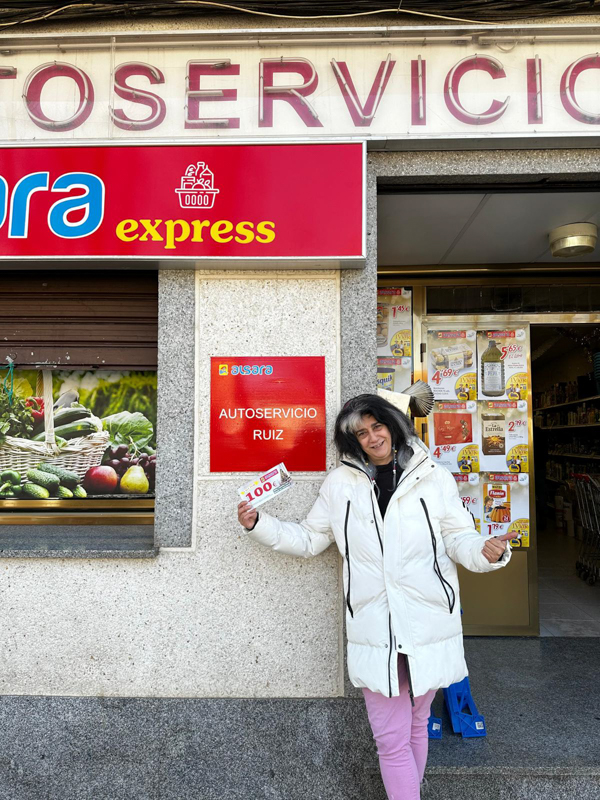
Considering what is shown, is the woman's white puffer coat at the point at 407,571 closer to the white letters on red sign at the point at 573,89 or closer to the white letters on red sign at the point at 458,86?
the white letters on red sign at the point at 458,86

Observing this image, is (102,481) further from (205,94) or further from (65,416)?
(205,94)

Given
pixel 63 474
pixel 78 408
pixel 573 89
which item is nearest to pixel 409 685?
pixel 63 474

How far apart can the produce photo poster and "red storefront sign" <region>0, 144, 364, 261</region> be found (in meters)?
0.91

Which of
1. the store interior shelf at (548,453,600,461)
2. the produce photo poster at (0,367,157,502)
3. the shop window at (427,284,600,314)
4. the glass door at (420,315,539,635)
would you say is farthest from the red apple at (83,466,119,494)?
the store interior shelf at (548,453,600,461)

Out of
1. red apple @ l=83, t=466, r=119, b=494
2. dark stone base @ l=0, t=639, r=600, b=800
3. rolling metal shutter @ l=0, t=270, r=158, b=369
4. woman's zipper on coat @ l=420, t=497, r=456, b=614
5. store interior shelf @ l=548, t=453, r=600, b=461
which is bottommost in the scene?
dark stone base @ l=0, t=639, r=600, b=800

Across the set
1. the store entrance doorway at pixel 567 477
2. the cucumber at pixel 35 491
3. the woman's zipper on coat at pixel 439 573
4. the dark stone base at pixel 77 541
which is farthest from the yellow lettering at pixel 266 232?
the store entrance doorway at pixel 567 477

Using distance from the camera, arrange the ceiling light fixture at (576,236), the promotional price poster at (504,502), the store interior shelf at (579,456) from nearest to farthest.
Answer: the ceiling light fixture at (576,236)
the promotional price poster at (504,502)
the store interior shelf at (579,456)

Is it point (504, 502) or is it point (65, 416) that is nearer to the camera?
point (65, 416)

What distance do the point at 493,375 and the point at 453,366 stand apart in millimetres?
337

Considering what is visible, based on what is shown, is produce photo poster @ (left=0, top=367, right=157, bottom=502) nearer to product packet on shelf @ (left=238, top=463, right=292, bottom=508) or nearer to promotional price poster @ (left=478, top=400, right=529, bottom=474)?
product packet on shelf @ (left=238, top=463, right=292, bottom=508)

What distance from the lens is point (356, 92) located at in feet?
9.38

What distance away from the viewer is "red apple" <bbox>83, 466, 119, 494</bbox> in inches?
131

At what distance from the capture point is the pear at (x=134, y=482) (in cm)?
334

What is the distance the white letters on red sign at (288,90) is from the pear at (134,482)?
218cm
